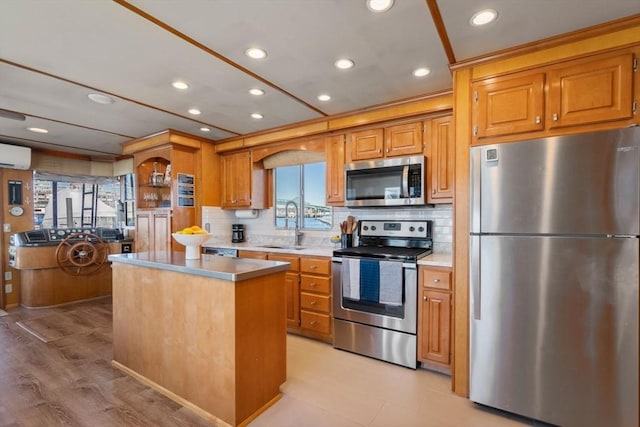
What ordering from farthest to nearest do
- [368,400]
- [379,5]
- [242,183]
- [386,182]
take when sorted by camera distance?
[242,183] → [386,182] → [368,400] → [379,5]

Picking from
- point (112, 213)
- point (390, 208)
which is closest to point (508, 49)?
point (390, 208)

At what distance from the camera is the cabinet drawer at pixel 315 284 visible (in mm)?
3139

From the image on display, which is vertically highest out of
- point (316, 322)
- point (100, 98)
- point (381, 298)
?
point (100, 98)

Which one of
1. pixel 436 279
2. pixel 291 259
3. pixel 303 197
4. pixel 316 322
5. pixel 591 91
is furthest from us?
pixel 303 197

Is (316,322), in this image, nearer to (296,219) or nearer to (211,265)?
(296,219)

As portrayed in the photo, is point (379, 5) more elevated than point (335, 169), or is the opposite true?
point (379, 5)

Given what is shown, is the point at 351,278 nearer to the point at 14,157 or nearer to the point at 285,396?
the point at 285,396

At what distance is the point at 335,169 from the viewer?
3.42 meters

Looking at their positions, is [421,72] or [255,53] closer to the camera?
[255,53]

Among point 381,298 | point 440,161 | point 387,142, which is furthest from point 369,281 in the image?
point 387,142

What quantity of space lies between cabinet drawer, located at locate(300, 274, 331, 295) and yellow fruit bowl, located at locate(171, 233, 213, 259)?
1259 millimetres

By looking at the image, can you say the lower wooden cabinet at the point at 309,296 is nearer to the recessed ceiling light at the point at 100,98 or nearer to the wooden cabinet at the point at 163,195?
the wooden cabinet at the point at 163,195

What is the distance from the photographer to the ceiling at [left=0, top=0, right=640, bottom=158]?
5.28 ft

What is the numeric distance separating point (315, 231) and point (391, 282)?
1.52 m
